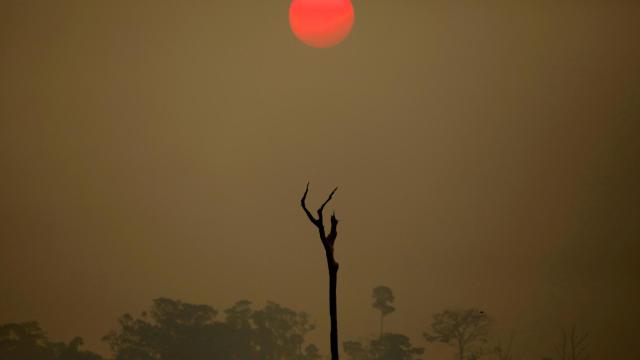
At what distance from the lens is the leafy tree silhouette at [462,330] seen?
9.70 meters

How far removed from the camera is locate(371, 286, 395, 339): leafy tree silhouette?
10.1 metres

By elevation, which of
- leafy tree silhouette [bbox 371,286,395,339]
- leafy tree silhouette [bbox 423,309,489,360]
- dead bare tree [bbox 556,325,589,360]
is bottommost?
dead bare tree [bbox 556,325,589,360]

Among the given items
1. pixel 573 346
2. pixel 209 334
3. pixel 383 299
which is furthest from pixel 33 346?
pixel 573 346

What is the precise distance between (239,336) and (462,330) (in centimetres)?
281

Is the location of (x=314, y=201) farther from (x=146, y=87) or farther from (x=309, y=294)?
(x=146, y=87)

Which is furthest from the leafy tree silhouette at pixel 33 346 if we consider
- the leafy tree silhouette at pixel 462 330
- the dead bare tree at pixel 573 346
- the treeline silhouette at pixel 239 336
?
the dead bare tree at pixel 573 346

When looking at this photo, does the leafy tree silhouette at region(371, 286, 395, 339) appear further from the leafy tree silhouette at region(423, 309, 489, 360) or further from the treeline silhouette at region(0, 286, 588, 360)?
the leafy tree silhouette at region(423, 309, 489, 360)

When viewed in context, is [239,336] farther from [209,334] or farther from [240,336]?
[209,334]

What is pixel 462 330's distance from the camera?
9766 millimetres

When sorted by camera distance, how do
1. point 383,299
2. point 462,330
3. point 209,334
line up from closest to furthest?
point 462,330
point 209,334
point 383,299

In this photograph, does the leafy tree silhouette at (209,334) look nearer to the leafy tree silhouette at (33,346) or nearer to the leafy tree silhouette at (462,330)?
the leafy tree silhouette at (33,346)

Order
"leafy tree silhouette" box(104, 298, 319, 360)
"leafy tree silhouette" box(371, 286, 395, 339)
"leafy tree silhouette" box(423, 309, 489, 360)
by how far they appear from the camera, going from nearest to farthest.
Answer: "leafy tree silhouette" box(423, 309, 489, 360) → "leafy tree silhouette" box(104, 298, 319, 360) → "leafy tree silhouette" box(371, 286, 395, 339)

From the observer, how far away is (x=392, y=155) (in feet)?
34.0

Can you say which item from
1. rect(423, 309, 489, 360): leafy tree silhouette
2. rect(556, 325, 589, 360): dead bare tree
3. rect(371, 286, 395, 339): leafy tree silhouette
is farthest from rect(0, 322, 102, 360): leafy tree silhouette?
rect(556, 325, 589, 360): dead bare tree
